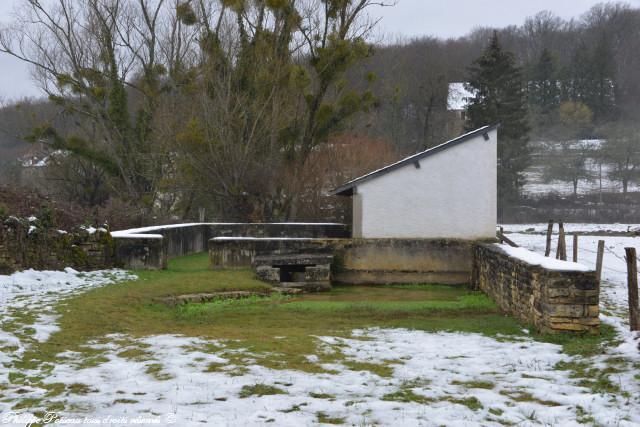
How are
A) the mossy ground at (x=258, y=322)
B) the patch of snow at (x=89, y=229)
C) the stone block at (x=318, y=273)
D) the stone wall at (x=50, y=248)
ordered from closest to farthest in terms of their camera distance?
the mossy ground at (x=258, y=322) → the stone wall at (x=50, y=248) → the patch of snow at (x=89, y=229) → the stone block at (x=318, y=273)

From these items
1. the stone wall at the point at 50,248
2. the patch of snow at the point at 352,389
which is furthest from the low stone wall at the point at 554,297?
the stone wall at the point at 50,248

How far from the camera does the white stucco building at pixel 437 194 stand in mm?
17062

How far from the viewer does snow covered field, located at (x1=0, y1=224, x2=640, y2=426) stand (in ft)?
15.2

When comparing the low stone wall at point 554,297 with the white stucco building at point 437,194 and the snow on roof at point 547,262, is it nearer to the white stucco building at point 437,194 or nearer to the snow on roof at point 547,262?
the snow on roof at point 547,262

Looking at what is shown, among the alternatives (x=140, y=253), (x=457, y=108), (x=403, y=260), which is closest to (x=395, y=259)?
(x=403, y=260)

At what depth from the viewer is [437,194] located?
17188 mm

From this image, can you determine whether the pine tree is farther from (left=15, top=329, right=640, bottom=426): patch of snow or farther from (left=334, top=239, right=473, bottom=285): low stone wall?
(left=15, top=329, right=640, bottom=426): patch of snow

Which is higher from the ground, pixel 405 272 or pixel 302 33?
pixel 302 33

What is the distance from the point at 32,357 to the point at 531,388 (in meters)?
4.51

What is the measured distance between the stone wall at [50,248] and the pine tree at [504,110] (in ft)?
129

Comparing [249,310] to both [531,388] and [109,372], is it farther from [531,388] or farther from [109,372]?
[531,388]

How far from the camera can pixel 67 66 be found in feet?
96.8

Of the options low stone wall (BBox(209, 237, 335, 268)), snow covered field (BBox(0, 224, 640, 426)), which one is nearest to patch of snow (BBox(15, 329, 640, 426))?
snow covered field (BBox(0, 224, 640, 426))

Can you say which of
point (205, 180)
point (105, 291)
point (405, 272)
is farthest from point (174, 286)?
point (205, 180)
